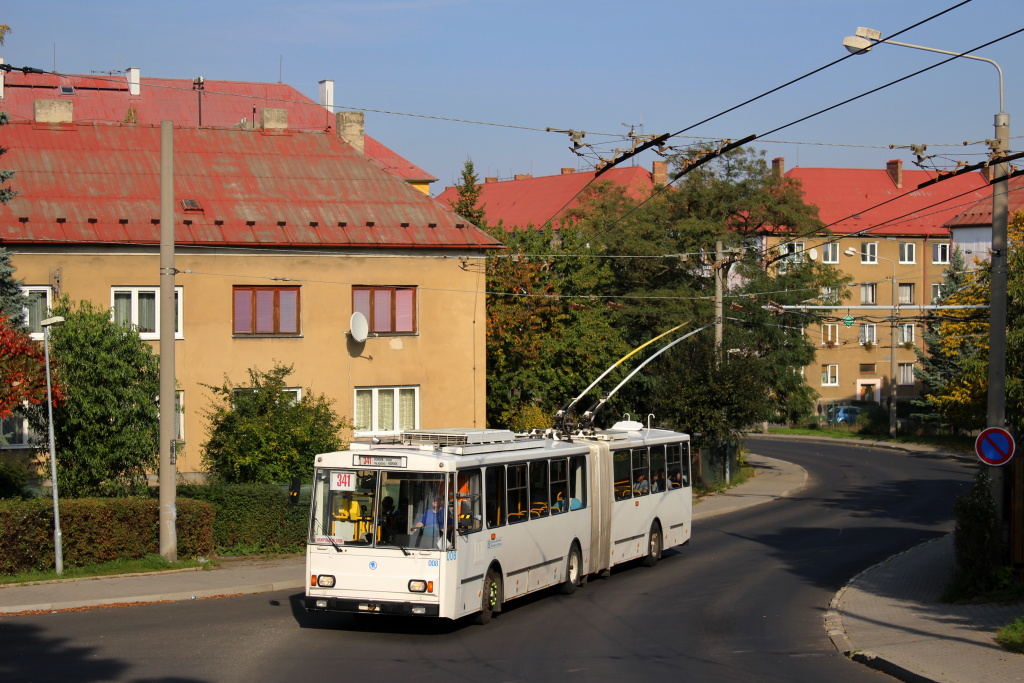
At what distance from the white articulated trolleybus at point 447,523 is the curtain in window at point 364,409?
424 inches

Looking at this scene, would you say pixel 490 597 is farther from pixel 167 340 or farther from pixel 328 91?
pixel 328 91

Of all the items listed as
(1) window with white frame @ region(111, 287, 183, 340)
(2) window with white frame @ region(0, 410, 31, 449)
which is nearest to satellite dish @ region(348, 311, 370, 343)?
(1) window with white frame @ region(111, 287, 183, 340)

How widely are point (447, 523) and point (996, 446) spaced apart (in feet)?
24.3

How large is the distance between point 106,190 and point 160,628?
626 inches

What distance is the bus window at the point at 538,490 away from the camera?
53.5 ft

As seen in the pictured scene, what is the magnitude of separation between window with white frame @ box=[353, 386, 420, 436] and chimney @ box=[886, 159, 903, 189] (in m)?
58.3

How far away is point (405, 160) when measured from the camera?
57.5m

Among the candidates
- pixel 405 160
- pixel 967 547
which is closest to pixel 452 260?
pixel 967 547

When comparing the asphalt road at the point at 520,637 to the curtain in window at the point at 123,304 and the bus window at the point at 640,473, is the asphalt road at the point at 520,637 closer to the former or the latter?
the bus window at the point at 640,473

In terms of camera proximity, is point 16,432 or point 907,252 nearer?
point 16,432

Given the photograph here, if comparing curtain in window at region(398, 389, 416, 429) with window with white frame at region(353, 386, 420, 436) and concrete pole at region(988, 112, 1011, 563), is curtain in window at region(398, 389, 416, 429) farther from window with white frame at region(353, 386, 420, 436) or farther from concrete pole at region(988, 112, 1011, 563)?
concrete pole at region(988, 112, 1011, 563)

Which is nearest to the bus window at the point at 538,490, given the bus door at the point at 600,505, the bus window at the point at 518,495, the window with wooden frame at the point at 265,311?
the bus window at the point at 518,495

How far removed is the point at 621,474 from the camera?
782 inches

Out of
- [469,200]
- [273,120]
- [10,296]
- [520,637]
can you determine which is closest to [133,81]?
Result: [469,200]
